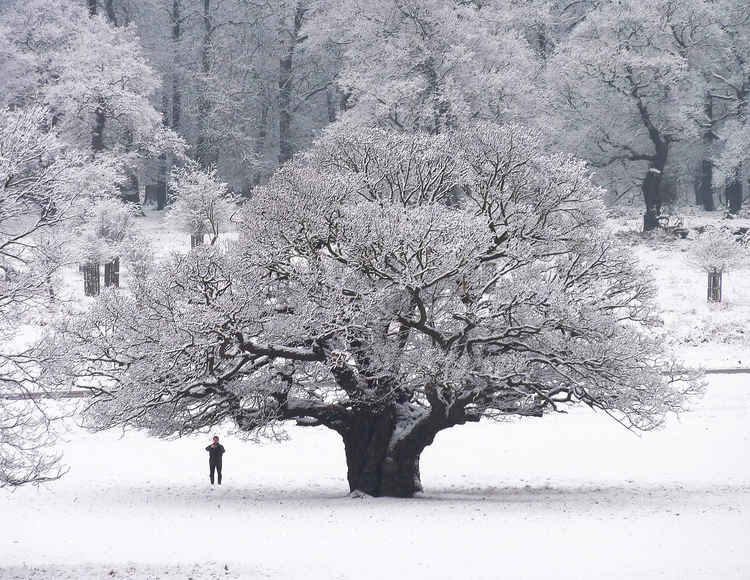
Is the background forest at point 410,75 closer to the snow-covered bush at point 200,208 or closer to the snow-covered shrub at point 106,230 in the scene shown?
the snow-covered bush at point 200,208

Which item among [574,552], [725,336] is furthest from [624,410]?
[725,336]

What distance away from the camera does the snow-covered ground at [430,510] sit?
12.2 metres

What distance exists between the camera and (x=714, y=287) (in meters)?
35.2

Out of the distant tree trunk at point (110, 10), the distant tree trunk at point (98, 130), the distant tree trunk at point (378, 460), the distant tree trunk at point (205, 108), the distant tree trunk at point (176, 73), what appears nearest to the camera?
the distant tree trunk at point (378, 460)

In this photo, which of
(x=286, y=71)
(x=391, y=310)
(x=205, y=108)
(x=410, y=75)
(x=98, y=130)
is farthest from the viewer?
(x=286, y=71)

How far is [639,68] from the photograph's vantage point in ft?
138

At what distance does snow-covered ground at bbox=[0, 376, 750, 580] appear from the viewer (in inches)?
479

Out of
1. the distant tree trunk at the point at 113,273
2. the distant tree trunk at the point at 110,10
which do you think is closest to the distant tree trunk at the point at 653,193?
the distant tree trunk at the point at 113,273

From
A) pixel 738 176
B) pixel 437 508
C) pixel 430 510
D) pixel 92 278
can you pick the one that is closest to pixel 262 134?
pixel 92 278

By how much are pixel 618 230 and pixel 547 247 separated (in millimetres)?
28503

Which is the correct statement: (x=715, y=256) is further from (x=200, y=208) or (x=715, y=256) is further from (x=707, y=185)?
(x=707, y=185)

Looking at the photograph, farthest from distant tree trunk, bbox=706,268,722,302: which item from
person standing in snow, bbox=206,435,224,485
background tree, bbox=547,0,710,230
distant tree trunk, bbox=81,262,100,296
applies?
distant tree trunk, bbox=81,262,100,296

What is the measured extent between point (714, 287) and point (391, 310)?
76.9 feet

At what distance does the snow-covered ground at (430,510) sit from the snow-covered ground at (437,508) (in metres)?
0.05
